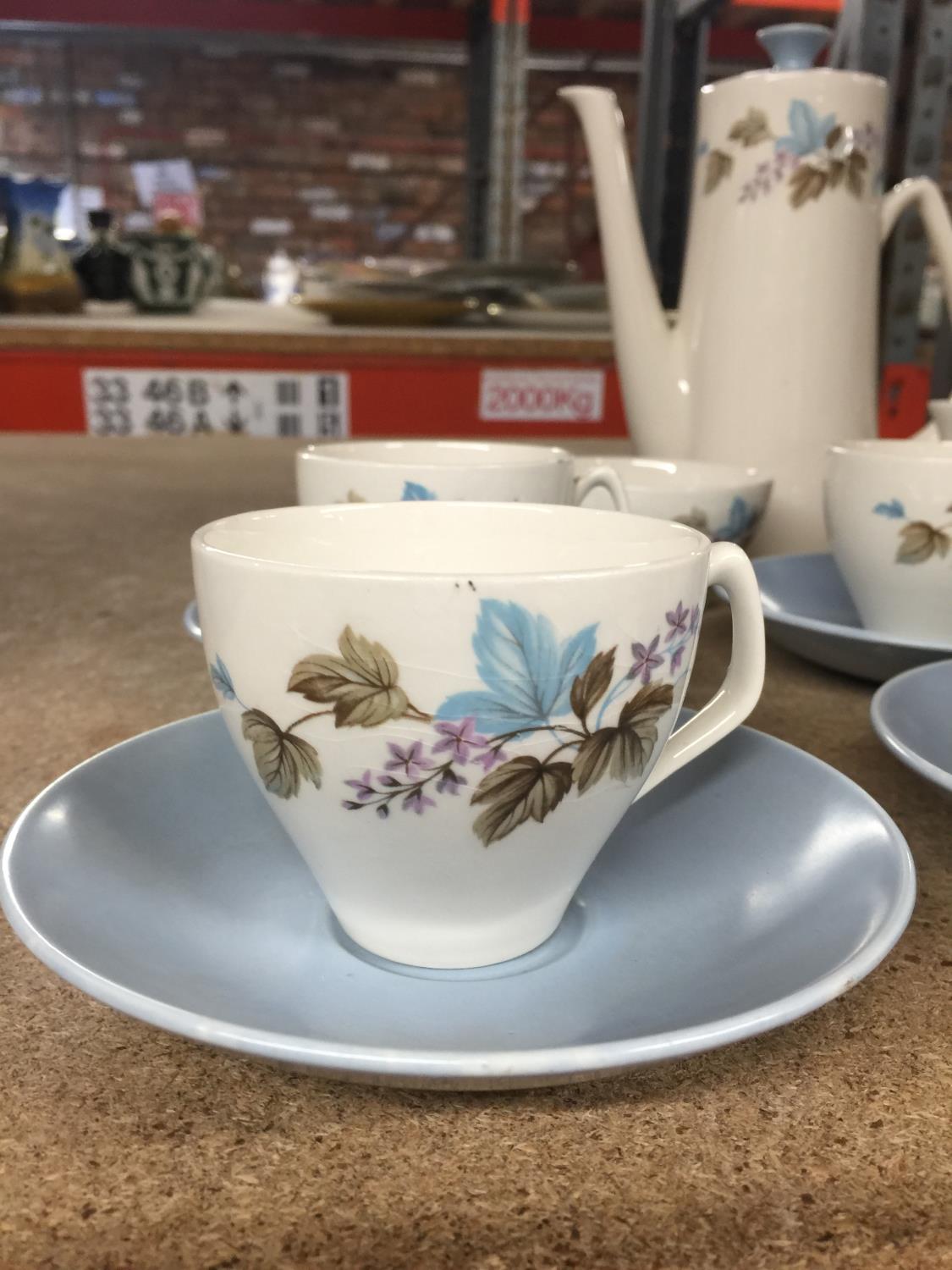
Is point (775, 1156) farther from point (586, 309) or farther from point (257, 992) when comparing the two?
point (586, 309)

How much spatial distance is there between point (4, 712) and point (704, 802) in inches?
10.9

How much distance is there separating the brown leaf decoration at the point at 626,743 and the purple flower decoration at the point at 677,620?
0.04ft

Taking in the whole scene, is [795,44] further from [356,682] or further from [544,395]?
[544,395]

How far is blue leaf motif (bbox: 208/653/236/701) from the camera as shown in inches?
10.9

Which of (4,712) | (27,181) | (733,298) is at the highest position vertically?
(27,181)

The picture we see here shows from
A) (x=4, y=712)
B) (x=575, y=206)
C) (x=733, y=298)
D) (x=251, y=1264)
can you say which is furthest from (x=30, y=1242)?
(x=575, y=206)

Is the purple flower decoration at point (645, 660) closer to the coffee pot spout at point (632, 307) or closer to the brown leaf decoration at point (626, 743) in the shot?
the brown leaf decoration at point (626, 743)

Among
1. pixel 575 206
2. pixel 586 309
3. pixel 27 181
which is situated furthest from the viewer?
pixel 575 206

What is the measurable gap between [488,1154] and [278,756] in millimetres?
100

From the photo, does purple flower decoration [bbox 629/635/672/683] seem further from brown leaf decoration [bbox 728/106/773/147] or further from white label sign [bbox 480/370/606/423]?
white label sign [bbox 480/370/606/423]

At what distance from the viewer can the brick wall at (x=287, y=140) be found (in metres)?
5.44

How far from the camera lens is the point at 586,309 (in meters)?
2.03

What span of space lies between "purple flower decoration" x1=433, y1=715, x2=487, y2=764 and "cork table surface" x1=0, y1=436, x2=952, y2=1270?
0.07m

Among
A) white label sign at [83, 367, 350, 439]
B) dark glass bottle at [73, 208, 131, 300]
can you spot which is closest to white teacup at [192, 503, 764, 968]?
white label sign at [83, 367, 350, 439]
